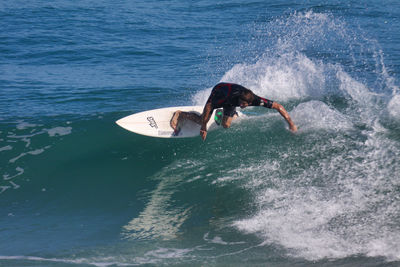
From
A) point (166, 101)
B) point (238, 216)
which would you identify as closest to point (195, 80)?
point (166, 101)

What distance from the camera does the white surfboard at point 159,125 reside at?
9.27 meters

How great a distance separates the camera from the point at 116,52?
17.7m

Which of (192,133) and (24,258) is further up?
(192,133)

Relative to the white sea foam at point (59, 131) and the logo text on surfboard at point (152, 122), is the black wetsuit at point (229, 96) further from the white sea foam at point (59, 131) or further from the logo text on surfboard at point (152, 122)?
the white sea foam at point (59, 131)

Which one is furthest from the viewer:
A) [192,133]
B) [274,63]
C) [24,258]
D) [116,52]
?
[116,52]

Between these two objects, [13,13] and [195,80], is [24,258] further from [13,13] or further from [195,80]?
[13,13]

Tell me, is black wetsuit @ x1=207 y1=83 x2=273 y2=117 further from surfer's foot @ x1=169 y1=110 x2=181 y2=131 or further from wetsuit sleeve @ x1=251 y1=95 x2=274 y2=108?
surfer's foot @ x1=169 y1=110 x2=181 y2=131

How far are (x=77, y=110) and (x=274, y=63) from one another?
6031 mm

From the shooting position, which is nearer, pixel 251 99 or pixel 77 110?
pixel 251 99

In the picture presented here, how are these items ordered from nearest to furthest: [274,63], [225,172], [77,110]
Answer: [225,172] → [77,110] → [274,63]

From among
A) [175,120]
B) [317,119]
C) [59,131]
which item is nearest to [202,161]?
[175,120]

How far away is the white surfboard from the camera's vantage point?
9273 millimetres

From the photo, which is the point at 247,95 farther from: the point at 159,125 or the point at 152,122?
the point at 152,122

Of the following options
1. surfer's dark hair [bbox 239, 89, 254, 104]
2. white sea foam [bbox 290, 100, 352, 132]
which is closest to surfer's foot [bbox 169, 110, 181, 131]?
surfer's dark hair [bbox 239, 89, 254, 104]
